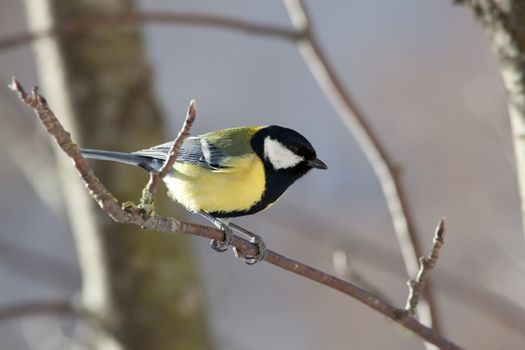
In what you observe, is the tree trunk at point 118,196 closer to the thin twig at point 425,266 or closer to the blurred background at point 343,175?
the thin twig at point 425,266

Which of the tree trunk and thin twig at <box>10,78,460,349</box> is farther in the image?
the tree trunk

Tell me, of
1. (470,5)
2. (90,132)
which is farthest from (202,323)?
(470,5)

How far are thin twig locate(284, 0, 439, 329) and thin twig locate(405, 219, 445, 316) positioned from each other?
0.97 feet

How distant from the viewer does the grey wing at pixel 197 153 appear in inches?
63.3

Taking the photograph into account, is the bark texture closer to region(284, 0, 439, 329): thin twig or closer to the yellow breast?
region(284, 0, 439, 329): thin twig

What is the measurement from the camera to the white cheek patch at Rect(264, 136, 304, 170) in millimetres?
1626

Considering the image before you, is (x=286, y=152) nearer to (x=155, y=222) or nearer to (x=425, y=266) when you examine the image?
(x=425, y=266)

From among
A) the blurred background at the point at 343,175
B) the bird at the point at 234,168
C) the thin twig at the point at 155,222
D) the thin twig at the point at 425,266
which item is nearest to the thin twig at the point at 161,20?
the bird at the point at 234,168

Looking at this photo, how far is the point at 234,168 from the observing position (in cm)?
161

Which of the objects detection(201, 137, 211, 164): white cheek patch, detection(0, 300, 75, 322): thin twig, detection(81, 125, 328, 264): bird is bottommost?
detection(0, 300, 75, 322): thin twig

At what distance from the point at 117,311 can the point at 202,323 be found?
9.6 inches

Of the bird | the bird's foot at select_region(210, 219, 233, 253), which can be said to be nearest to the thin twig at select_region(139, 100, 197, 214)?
the bird's foot at select_region(210, 219, 233, 253)

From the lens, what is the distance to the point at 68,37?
2.14m

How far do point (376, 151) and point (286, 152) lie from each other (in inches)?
7.4
